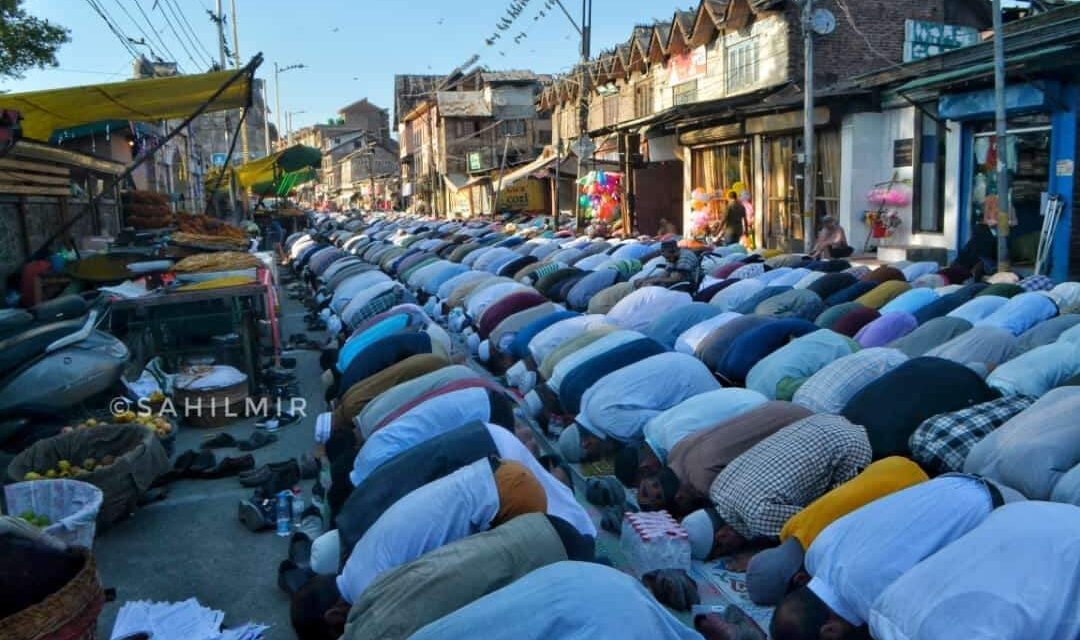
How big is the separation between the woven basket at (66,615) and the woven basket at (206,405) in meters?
3.88

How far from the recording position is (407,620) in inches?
107

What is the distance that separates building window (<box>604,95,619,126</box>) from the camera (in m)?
27.4

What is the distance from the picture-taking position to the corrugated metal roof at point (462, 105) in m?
41.5

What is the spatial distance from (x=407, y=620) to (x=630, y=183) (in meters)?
19.4

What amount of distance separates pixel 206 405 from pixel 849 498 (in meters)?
5.50

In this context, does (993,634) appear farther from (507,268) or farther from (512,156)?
(512,156)

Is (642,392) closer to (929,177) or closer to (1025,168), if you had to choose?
(1025,168)

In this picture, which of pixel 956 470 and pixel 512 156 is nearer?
pixel 956 470

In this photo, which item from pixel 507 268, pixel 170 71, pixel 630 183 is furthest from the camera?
pixel 170 71

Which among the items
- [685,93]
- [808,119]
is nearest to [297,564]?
[808,119]

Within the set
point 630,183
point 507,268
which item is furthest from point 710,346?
point 630,183

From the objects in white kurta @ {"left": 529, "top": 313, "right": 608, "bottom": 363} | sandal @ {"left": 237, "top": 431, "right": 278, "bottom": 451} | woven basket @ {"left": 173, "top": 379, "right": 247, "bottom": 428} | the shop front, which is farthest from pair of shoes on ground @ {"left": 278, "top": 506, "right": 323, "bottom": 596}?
the shop front

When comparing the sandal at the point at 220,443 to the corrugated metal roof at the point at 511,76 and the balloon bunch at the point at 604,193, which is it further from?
the corrugated metal roof at the point at 511,76

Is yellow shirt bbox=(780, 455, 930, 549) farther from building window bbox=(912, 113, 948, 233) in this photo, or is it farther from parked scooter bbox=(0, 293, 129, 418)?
→ building window bbox=(912, 113, 948, 233)
